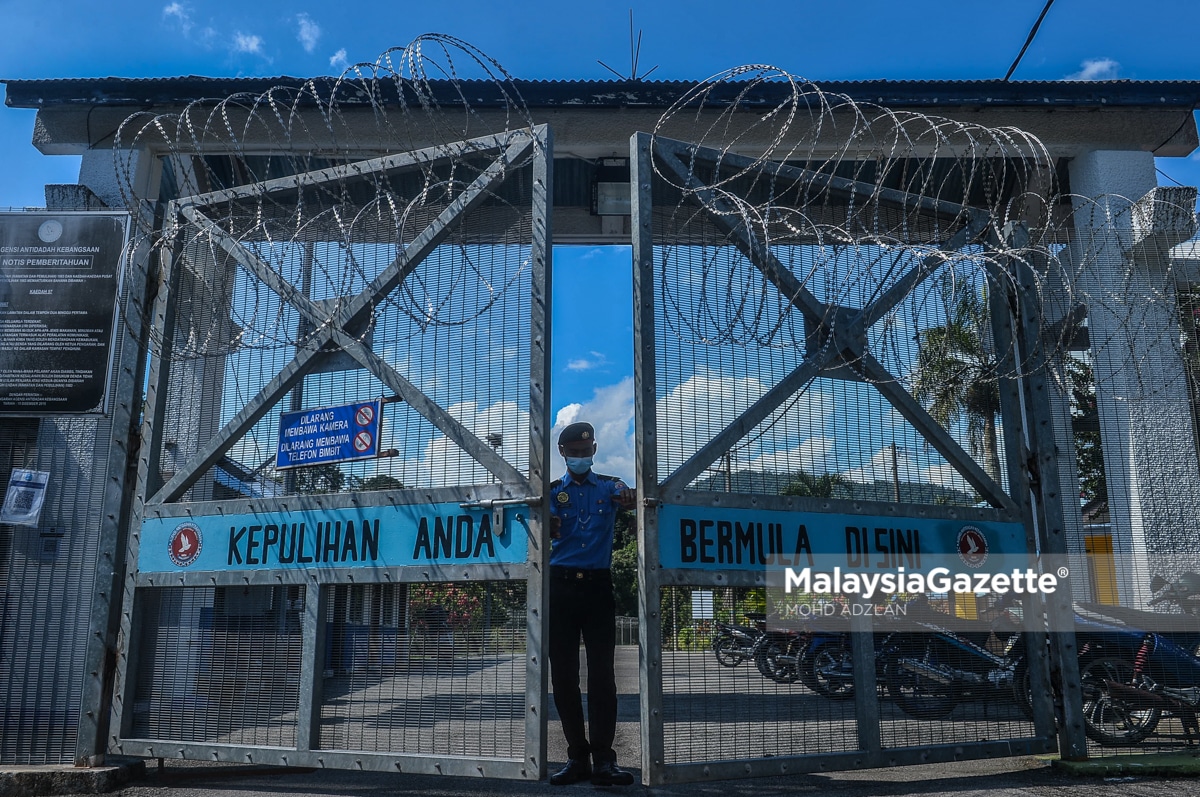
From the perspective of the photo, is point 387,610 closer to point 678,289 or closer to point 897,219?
point 678,289

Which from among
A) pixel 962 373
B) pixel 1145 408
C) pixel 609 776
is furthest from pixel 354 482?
pixel 1145 408

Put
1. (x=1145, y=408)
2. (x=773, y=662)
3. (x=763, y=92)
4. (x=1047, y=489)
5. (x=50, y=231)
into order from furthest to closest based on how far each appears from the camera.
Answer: (x=763, y=92)
(x=1145, y=408)
(x=50, y=231)
(x=1047, y=489)
(x=773, y=662)

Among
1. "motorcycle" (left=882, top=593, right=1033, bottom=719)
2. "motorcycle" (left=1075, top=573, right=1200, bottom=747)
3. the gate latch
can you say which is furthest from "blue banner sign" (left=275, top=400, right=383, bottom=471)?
"motorcycle" (left=1075, top=573, right=1200, bottom=747)

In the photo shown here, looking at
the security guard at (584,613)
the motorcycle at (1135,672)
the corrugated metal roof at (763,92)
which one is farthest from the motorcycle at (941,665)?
the corrugated metal roof at (763,92)

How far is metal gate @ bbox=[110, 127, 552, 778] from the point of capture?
425 centimetres

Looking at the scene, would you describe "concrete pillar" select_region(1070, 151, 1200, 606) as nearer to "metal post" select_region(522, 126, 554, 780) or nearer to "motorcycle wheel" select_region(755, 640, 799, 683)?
"motorcycle wheel" select_region(755, 640, 799, 683)

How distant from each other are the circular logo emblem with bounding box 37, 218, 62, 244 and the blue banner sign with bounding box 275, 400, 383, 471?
8.51 feet

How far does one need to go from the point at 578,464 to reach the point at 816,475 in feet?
3.95

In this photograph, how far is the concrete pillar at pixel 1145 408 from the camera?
259 inches

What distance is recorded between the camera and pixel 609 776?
423cm

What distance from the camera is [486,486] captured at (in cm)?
432

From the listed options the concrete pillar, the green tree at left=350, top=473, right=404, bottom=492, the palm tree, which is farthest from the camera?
the concrete pillar

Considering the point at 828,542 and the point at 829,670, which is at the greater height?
the point at 828,542

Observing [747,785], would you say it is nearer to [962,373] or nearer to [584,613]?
[584,613]
